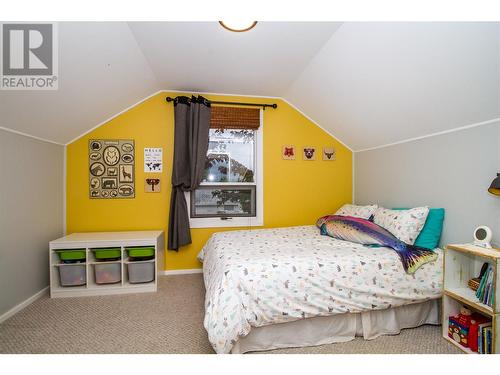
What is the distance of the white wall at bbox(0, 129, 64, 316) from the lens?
208 centimetres

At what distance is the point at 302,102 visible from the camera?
3.23m

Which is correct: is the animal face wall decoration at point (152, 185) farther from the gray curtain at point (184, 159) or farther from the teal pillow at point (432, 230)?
the teal pillow at point (432, 230)

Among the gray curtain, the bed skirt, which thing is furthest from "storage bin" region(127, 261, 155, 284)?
the bed skirt

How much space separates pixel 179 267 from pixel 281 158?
1.98 metres

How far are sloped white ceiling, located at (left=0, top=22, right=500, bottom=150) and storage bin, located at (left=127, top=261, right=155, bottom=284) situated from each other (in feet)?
5.32

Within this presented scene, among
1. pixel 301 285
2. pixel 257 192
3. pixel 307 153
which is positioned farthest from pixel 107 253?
pixel 307 153

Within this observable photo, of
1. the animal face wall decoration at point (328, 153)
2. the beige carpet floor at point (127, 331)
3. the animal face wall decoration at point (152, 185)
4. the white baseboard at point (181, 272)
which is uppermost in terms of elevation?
the animal face wall decoration at point (328, 153)

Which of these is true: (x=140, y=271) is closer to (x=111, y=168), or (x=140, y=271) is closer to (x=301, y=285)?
(x=111, y=168)

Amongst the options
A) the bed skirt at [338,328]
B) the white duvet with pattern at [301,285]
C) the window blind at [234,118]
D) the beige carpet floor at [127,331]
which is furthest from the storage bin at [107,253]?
the window blind at [234,118]

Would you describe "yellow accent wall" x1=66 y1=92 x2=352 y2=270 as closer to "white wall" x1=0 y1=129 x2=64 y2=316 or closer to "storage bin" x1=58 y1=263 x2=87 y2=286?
"white wall" x1=0 y1=129 x2=64 y2=316

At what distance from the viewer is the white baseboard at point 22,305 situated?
2.06 metres
